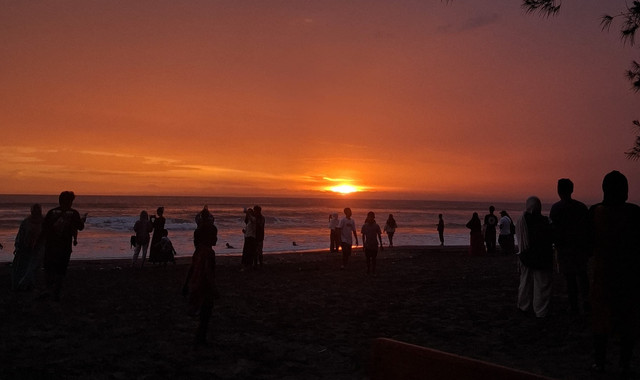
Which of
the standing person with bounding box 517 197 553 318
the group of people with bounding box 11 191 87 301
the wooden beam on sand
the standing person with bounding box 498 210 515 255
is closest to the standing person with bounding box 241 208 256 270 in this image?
the group of people with bounding box 11 191 87 301

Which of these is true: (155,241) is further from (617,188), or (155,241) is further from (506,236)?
(617,188)

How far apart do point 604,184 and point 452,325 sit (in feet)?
13.5

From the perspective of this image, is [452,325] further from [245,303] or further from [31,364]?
[31,364]

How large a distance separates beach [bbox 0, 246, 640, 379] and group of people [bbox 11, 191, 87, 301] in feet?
1.40

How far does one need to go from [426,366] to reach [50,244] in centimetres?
1040

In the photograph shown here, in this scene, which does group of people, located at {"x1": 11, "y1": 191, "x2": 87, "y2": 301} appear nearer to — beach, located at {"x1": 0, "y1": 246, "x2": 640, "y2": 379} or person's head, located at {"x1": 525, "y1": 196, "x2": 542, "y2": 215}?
beach, located at {"x1": 0, "y1": 246, "x2": 640, "y2": 379}

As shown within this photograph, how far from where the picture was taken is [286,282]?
47.7 ft

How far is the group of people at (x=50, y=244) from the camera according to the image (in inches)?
412

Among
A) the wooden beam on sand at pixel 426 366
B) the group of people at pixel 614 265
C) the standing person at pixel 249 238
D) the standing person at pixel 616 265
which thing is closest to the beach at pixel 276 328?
the group of people at pixel 614 265

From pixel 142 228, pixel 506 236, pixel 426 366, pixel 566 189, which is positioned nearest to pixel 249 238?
pixel 142 228

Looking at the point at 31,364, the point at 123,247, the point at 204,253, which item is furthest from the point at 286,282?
the point at 123,247

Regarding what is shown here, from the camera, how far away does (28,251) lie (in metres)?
11.9

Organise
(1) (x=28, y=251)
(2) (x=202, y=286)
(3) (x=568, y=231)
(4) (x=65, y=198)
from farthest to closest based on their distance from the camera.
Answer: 1. (1) (x=28, y=251)
2. (4) (x=65, y=198)
3. (3) (x=568, y=231)
4. (2) (x=202, y=286)

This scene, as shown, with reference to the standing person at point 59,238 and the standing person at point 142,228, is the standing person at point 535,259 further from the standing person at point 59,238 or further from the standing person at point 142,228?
the standing person at point 142,228
